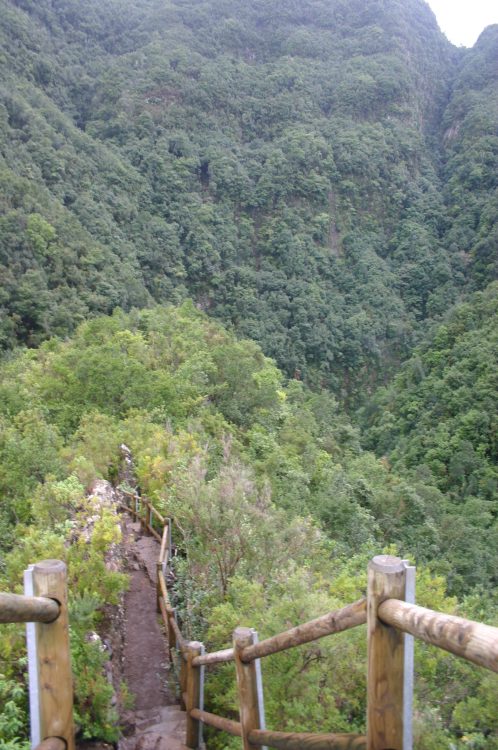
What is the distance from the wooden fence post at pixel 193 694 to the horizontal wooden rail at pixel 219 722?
0.08m

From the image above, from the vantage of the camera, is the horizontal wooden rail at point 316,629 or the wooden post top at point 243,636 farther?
the wooden post top at point 243,636

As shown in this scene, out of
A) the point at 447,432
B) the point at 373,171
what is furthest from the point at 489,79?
the point at 447,432

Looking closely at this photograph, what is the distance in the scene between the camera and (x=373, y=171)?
286 ft

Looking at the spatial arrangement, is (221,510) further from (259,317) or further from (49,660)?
(259,317)

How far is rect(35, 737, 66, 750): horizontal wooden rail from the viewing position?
2.06 meters

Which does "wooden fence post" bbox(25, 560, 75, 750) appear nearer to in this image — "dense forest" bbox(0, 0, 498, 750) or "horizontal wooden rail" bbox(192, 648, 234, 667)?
"horizontal wooden rail" bbox(192, 648, 234, 667)

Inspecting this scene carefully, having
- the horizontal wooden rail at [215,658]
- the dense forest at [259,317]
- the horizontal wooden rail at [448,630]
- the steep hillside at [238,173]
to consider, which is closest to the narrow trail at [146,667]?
the dense forest at [259,317]

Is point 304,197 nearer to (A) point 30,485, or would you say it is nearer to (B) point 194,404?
(B) point 194,404

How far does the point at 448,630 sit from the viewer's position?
1.66m

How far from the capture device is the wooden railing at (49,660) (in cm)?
207

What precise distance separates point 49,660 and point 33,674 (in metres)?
0.07

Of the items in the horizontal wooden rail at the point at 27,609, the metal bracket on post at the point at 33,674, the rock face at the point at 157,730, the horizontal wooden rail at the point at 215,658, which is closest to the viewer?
the horizontal wooden rail at the point at 27,609

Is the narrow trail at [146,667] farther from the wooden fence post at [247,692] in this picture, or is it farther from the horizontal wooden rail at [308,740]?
the horizontal wooden rail at [308,740]

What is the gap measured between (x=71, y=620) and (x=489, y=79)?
128212mm
